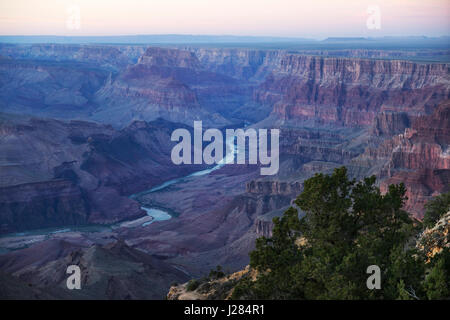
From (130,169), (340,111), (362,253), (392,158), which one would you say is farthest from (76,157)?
(362,253)
